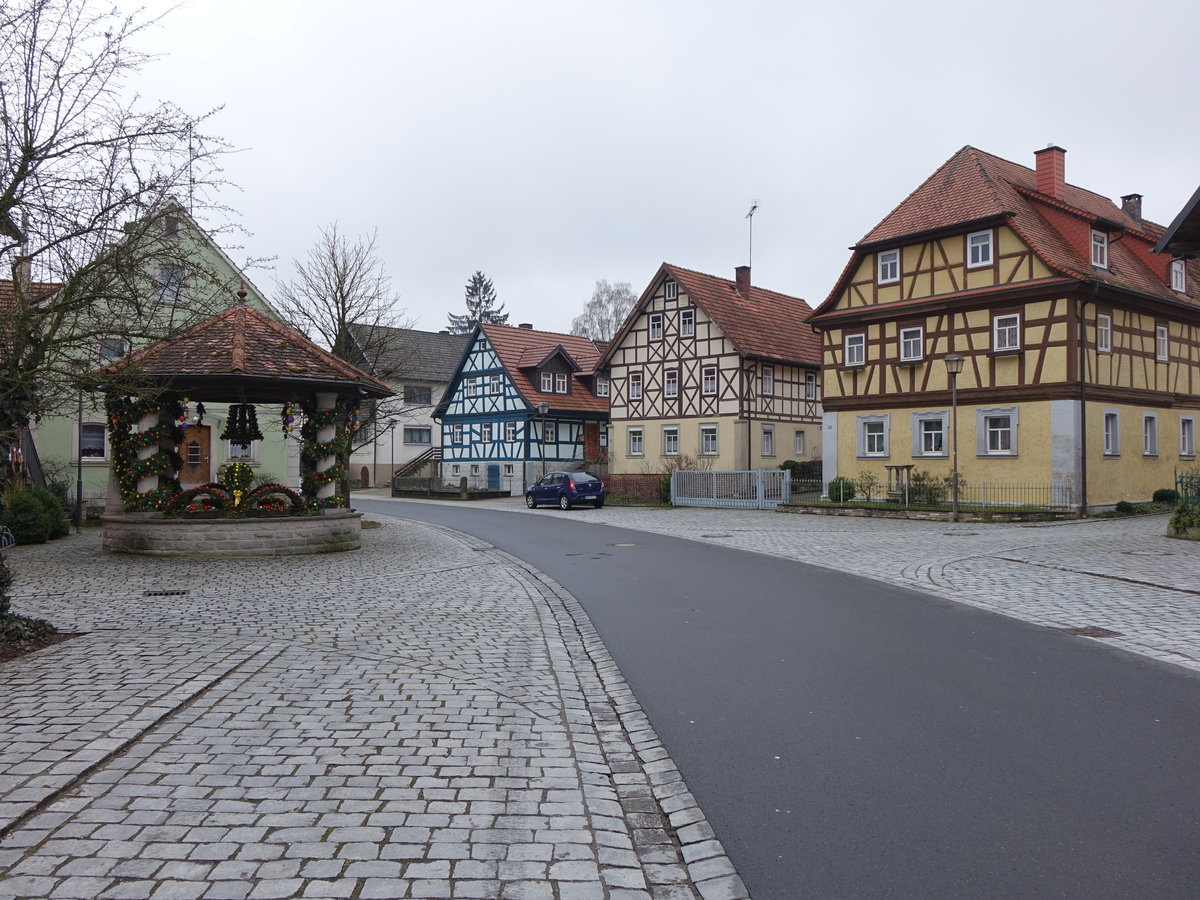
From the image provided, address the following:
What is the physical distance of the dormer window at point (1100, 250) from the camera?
2708cm

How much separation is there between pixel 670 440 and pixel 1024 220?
59.8 ft

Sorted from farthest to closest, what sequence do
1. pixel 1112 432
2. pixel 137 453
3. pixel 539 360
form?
1. pixel 539 360
2. pixel 1112 432
3. pixel 137 453

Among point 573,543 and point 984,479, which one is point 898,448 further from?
point 573,543

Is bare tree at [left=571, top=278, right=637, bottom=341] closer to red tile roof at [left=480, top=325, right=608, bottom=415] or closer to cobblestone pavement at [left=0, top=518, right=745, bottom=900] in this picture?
red tile roof at [left=480, top=325, right=608, bottom=415]

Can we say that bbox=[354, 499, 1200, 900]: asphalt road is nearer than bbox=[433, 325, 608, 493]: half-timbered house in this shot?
Yes

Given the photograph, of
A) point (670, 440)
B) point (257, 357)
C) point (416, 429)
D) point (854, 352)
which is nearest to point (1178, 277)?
point (854, 352)

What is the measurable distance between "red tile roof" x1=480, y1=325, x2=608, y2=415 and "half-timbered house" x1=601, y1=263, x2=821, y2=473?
175 inches

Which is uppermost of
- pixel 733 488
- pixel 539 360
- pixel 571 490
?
pixel 539 360

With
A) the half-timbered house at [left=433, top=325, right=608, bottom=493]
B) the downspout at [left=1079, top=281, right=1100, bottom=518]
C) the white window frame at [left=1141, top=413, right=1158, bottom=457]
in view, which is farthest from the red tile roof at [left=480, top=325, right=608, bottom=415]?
the white window frame at [left=1141, top=413, right=1158, bottom=457]

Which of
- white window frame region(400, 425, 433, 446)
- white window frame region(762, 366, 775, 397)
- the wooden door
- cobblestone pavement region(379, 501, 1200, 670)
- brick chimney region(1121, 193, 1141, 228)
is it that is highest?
brick chimney region(1121, 193, 1141, 228)

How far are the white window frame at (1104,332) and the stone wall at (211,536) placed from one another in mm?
22574

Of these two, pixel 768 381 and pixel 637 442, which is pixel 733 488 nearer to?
pixel 768 381

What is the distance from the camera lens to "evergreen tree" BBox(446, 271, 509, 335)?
90688 mm

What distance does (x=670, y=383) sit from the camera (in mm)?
40812
